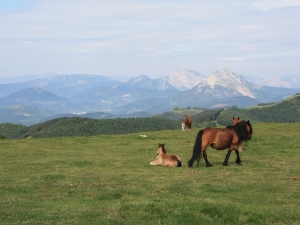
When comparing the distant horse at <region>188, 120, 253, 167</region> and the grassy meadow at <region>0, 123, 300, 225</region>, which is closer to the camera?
the grassy meadow at <region>0, 123, 300, 225</region>

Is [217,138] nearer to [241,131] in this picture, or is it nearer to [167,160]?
[241,131]

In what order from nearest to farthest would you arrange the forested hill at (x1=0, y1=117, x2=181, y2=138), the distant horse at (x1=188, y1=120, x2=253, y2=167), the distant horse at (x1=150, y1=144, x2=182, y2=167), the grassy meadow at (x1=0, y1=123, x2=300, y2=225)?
the grassy meadow at (x1=0, y1=123, x2=300, y2=225) → the distant horse at (x1=188, y1=120, x2=253, y2=167) → the distant horse at (x1=150, y1=144, x2=182, y2=167) → the forested hill at (x1=0, y1=117, x2=181, y2=138)

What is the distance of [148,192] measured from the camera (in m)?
13.5

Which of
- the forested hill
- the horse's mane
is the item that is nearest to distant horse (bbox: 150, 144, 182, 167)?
the horse's mane

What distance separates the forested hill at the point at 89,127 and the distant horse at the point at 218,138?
13099 centimetres

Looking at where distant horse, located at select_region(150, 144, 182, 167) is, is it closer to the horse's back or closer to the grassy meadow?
the grassy meadow

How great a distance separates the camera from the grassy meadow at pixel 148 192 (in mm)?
9984

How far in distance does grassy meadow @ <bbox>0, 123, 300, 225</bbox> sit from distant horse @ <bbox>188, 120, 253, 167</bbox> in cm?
89

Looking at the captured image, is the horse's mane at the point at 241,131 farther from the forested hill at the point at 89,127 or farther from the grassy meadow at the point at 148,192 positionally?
the forested hill at the point at 89,127

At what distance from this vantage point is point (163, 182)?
15.4 metres

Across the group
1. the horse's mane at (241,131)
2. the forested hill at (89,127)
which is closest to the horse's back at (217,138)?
the horse's mane at (241,131)

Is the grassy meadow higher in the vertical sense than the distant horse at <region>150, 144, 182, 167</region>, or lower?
lower

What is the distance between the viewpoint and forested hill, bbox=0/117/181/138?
512 ft

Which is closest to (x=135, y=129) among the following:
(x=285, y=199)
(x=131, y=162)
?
(x=131, y=162)
